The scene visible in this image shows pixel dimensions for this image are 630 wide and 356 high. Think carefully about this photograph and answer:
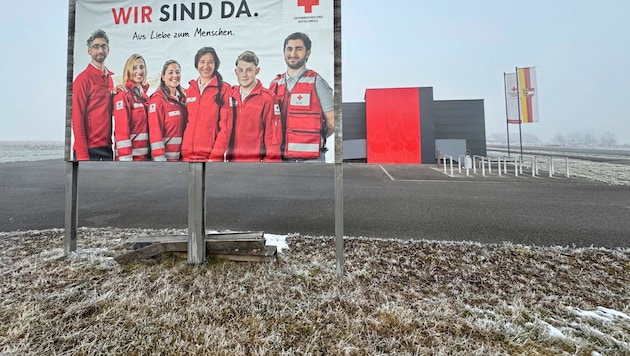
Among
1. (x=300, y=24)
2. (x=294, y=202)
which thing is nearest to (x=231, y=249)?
(x=300, y=24)

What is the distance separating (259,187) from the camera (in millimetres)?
8688

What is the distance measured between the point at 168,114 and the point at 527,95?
16.3 metres

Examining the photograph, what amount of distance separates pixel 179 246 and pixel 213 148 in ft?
3.62

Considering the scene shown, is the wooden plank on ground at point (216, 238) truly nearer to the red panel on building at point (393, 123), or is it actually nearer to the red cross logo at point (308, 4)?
the red cross logo at point (308, 4)

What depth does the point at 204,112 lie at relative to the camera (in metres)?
2.87

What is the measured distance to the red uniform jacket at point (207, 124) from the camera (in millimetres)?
2846

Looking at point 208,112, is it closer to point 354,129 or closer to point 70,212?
point 70,212

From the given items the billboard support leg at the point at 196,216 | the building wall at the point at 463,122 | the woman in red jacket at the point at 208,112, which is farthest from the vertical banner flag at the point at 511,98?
the billboard support leg at the point at 196,216

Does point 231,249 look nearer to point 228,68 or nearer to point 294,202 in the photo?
point 228,68

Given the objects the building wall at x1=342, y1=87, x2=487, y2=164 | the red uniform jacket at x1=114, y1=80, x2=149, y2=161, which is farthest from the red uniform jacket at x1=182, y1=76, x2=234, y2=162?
the building wall at x1=342, y1=87, x2=487, y2=164

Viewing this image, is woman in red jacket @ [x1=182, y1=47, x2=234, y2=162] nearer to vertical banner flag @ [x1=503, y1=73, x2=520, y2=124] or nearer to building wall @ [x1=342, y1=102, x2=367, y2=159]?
building wall @ [x1=342, y1=102, x2=367, y2=159]

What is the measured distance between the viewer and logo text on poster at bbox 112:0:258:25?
9.37 ft

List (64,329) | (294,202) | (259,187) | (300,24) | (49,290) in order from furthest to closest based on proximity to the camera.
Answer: (259,187), (294,202), (300,24), (49,290), (64,329)

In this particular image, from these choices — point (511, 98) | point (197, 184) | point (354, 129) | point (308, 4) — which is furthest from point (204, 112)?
point (511, 98)
